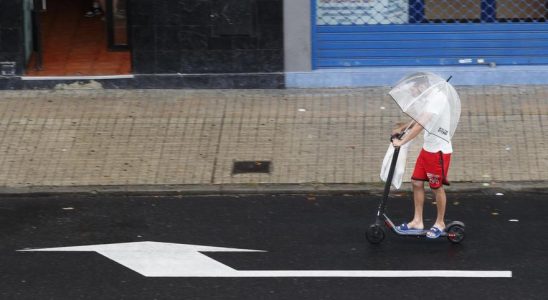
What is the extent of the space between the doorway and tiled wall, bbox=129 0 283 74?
0.58 m

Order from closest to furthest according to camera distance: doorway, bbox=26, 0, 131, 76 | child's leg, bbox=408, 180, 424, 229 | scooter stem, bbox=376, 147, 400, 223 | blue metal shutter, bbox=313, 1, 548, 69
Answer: scooter stem, bbox=376, 147, 400, 223 → child's leg, bbox=408, 180, 424, 229 → blue metal shutter, bbox=313, 1, 548, 69 → doorway, bbox=26, 0, 131, 76

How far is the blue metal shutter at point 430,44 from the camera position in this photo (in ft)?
44.7

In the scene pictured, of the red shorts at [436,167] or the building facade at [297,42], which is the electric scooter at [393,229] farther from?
the building facade at [297,42]

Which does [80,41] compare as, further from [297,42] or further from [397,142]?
[397,142]

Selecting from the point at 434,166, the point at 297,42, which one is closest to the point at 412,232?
the point at 434,166

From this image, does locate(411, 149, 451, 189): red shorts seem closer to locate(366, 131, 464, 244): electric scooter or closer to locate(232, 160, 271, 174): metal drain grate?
locate(366, 131, 464, 244): electric scooter

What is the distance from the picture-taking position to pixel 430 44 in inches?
538

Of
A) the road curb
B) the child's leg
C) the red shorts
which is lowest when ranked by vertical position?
the road curb

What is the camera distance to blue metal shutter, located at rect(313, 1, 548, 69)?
13.6 metres

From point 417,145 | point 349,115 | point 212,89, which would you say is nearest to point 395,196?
point 417,145

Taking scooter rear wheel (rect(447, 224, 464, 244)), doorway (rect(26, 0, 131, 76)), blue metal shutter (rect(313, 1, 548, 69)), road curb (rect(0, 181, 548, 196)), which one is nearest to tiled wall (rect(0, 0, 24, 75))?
doorway (rect(26, 0, 131, 76))

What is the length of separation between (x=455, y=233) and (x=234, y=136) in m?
3.91

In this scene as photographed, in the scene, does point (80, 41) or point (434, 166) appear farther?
point (80, 41)

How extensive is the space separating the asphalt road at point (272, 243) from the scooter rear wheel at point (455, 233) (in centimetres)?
9
